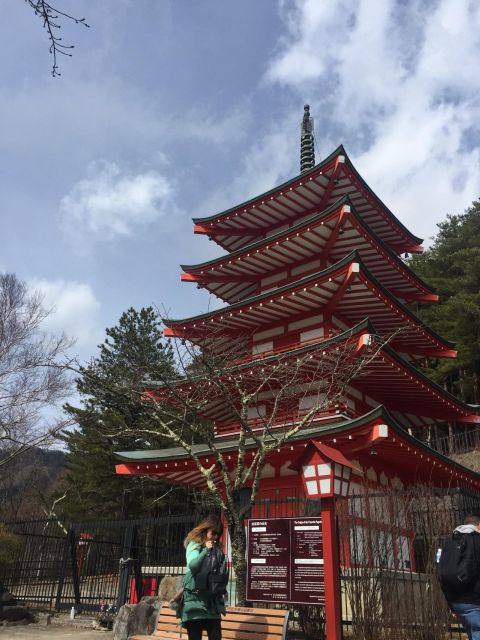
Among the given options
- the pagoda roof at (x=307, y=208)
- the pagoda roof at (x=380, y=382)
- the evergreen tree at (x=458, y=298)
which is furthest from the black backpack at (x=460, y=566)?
the evergreen tree at (x=458, y=298)

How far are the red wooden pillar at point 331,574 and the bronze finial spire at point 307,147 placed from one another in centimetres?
1795

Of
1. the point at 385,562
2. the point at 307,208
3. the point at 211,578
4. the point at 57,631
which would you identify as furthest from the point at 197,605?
the point at 307,208

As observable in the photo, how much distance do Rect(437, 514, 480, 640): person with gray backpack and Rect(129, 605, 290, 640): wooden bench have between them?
238 centimetres

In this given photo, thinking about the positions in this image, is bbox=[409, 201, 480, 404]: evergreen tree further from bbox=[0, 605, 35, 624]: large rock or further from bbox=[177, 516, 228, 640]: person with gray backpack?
bbox=[177, 516, 228, 640]: person with gray backpack

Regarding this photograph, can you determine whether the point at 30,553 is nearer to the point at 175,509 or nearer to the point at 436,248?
the point at 175,509

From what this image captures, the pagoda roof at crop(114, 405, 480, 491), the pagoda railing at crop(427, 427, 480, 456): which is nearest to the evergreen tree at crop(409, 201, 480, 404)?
the pagoda railing at crop(427, 427, 480, 456)

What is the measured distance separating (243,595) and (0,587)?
23.9 ft

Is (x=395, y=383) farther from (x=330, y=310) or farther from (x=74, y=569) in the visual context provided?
(x=74, y=569)

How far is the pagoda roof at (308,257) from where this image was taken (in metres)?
15.7

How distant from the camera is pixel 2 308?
20.8 meters

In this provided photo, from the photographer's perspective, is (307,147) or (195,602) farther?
(307,147)

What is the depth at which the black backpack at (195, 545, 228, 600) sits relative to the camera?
17.9 feet

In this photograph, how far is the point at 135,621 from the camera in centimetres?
927

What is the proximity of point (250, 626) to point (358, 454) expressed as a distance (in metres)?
7.36
